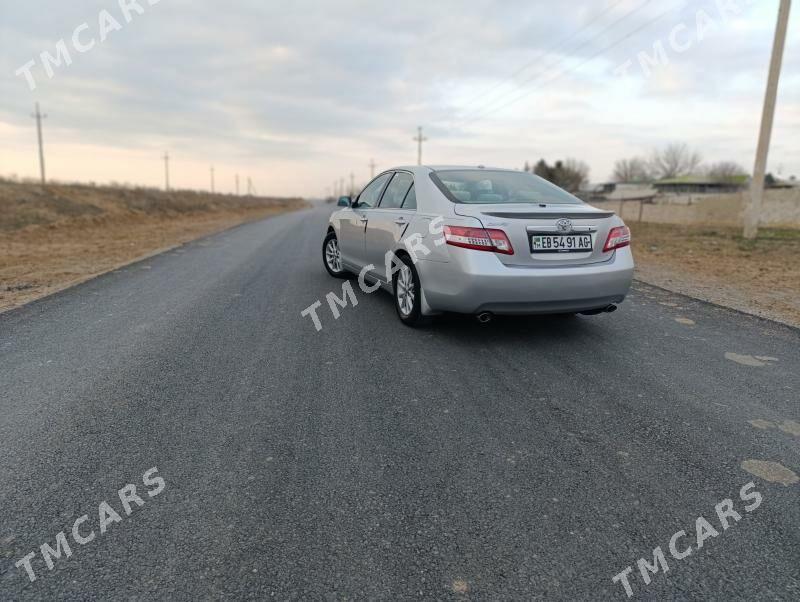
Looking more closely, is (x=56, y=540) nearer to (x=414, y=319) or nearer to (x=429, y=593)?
(x=429, y=593)

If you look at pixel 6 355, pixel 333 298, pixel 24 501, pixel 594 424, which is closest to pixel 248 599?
pixel 24 501

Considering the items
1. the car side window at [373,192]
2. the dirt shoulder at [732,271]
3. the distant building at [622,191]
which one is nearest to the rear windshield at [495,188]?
the car side window at [373,192]

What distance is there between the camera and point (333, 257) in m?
7.89

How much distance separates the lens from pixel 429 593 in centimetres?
187

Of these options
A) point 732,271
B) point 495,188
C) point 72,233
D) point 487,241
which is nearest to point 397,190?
point 495,188

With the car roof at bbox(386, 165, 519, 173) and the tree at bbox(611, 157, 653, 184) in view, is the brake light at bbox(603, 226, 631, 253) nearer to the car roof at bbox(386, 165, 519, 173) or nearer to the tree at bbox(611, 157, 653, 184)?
the car roof at bbox(386, 165, 519, 173)

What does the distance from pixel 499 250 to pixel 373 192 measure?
2.79m

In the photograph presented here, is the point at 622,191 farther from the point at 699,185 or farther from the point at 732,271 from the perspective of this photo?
the point at 732,271

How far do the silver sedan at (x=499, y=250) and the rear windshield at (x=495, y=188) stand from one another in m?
0.01

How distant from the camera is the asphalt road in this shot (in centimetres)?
198

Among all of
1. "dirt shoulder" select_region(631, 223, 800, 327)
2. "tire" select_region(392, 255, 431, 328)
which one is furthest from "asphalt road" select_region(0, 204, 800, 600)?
"dirt shoulder" select_region(631, 223, 800, 327)

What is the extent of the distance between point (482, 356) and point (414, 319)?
2.95ft

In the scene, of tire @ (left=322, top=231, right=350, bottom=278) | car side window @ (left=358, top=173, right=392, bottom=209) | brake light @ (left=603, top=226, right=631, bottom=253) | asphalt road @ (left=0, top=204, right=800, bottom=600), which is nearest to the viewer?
asphalt road @ (left=0, top=204, right=800, bottom=600)

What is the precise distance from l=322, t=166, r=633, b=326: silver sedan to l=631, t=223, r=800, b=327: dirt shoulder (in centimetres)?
252
